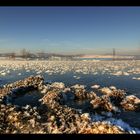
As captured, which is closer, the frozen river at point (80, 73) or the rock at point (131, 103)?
the rock at point (131, 103)

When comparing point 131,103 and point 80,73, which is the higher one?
point 80,73

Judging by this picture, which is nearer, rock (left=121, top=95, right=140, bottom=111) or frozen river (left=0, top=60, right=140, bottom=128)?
rock (left=121, top=95, right=140, bottom=111)

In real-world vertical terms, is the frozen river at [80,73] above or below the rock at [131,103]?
above

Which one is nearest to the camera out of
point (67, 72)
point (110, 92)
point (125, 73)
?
point (110, 92)

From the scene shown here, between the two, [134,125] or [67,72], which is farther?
[67,72]

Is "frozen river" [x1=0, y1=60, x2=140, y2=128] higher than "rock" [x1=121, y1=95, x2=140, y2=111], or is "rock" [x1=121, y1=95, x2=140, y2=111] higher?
"frozen river" [x1=0, y1=60, x2=140, y2=128]

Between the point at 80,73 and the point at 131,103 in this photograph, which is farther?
the point at 80,73

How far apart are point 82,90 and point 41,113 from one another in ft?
5.56

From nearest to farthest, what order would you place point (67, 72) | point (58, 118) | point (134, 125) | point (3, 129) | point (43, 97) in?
point (3, 129)
point (134, 125)
point (58, 118)
point (43, 97)
point (67, 72)

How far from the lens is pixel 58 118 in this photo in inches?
160

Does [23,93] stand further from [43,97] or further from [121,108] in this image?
[121,108]
